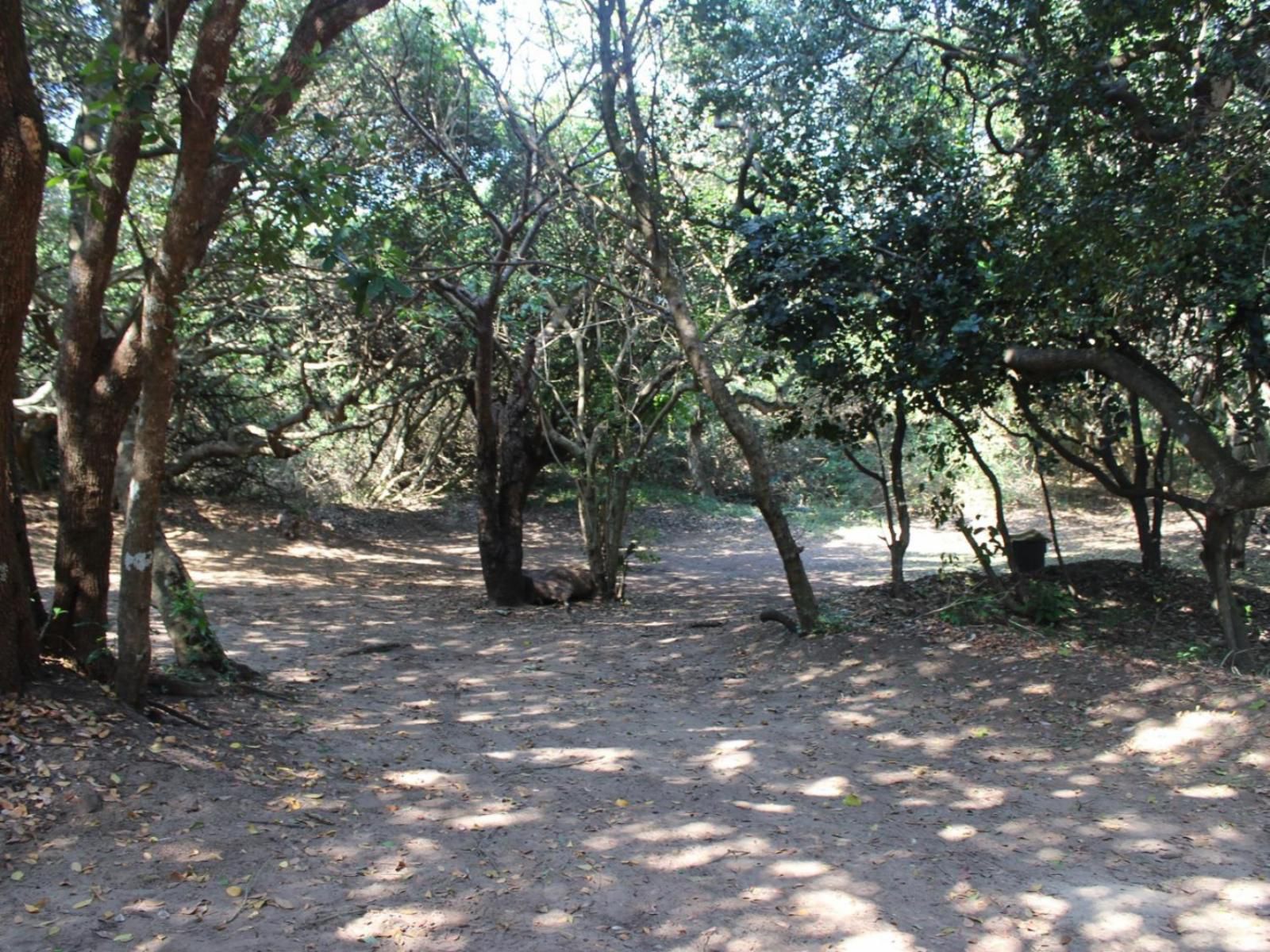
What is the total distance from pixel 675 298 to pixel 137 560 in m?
5.24

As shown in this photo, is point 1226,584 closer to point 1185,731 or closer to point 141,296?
point 1185,731

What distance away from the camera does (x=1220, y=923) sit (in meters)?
3.71

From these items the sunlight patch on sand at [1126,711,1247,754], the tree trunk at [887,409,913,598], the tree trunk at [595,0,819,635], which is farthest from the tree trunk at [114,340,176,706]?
the tree trunk at [887,409,913,598]

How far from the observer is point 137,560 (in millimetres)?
5000

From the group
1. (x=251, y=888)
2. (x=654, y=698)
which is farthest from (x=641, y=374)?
(x=251, y=888)

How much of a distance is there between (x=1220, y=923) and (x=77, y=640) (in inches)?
218

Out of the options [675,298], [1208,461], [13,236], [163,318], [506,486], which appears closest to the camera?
[13,236]

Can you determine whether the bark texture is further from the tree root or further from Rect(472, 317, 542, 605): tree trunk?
Rect(472, 317, 542, 605): tree trunk

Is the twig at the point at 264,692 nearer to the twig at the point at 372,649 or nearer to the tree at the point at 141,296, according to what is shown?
the tree at the point at 141,296

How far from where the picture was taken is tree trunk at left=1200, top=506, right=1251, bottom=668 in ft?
22.6

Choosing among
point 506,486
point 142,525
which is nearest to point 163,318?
point 142,525

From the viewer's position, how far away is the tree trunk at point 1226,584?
22.6 feet

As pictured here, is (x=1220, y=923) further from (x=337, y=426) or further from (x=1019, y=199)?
(x=337, y=426)

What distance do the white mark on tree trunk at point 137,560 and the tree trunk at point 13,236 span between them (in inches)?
18.7
